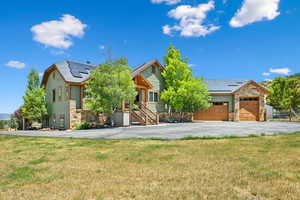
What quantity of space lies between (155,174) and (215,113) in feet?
73.1

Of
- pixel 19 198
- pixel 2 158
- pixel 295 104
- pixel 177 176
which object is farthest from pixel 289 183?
pixel 295 104

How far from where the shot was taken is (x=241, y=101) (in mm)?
24438

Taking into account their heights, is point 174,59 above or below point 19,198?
above

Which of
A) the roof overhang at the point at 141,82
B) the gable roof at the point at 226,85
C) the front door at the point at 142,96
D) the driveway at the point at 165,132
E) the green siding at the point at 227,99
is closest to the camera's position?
the driveway at the point at 165,132

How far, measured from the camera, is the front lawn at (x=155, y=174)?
344cm

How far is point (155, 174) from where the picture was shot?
176 inches

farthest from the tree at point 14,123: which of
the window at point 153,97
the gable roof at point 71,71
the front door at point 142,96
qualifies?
the window at point 153,97

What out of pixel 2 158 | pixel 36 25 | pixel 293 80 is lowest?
pixel 2 158

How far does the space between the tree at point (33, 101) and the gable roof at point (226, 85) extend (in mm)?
20122

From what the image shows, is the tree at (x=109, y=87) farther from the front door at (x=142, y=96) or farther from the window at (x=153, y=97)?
the window at (x=153, y=97)

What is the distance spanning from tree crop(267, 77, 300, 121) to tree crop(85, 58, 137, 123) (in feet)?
88.3

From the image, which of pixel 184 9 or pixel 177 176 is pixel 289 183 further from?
pixel 184 9

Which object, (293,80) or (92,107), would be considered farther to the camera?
(293,80)

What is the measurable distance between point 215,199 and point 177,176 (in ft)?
4.13
